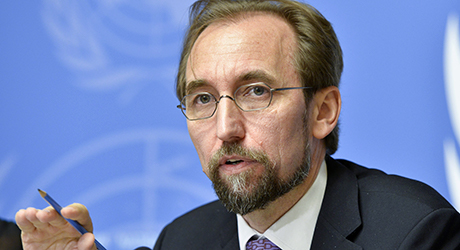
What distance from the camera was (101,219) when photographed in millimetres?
3418

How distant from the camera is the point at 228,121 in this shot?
194 centimetres

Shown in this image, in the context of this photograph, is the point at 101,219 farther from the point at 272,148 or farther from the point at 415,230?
the point at 415,230

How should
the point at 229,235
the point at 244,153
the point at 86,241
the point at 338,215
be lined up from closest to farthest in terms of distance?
the point at 86,241 < the point at 244,153 < the point at 338,215 < the point at 229,235

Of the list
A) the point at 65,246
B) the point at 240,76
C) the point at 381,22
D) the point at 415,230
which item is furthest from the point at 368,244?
the point at 381,22

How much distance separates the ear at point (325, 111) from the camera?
2174 millimetres

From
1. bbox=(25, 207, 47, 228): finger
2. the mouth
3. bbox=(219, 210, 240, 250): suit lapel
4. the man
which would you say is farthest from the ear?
bbox=(25, 207, 47, 228): finger

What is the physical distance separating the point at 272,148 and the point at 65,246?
0.91m

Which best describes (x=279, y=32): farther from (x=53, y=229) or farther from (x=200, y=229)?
(x=53, y=229)

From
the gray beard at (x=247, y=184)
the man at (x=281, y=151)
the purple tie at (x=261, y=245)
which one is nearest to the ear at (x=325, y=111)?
the man at (x=281, y=151)

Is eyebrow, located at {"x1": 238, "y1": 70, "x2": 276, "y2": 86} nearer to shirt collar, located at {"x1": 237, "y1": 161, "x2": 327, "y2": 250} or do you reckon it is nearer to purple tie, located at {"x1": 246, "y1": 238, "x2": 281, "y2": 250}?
shirt collar, located at {"x1": 237, "y1": 161, "x2": 327, "y2": 250}

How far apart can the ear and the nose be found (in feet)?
1.26

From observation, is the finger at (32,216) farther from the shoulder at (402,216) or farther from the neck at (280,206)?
the shoulder at (402,216)

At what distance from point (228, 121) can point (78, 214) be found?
2.23ft

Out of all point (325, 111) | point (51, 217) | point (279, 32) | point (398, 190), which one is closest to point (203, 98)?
point (279, 32)
